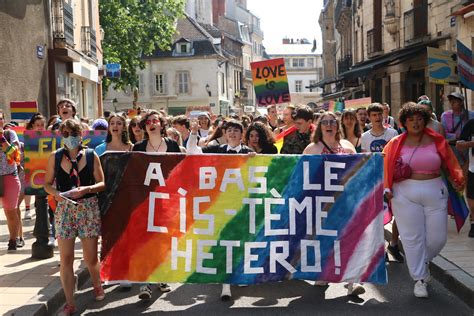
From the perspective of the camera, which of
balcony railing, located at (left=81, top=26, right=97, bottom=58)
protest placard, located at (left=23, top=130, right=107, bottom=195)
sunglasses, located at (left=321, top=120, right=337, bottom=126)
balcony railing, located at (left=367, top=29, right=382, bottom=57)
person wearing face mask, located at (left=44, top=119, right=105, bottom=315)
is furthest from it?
balcony railing, located at (left=367, top=29, right=382, bottom=57)

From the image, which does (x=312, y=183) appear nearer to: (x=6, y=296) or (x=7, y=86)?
(x=6, y=296)

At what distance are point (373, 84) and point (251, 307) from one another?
1040 inches

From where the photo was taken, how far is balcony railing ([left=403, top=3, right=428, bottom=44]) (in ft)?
75.8

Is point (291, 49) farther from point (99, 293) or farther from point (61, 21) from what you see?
point (99, 293)

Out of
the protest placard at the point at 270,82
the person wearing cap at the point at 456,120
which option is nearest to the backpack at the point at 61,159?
the person wearing cap at the point at 456,120

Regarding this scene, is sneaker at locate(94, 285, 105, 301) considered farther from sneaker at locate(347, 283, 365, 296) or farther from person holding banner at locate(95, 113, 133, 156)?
sneaker at locate(347, 283, 365, 296)

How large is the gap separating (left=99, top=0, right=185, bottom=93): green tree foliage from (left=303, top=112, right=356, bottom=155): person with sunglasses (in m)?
31.4

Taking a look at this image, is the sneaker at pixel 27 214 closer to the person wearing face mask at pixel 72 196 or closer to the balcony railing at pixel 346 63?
the person wearing face mask at pixel 72 196

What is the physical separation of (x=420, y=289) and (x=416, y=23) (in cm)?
1843

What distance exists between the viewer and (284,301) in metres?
6.86

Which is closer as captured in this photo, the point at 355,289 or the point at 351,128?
the point at 355,289

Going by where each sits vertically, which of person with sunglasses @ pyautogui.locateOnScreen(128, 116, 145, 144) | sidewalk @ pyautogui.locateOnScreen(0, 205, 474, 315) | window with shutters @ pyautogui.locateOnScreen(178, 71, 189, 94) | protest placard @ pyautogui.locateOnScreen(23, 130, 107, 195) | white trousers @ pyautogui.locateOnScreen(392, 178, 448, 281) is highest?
window with shutters @ pyautogui.locateOnScreen(178, 71, 189, 94)

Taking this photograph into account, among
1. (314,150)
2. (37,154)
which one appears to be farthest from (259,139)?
(37,154)

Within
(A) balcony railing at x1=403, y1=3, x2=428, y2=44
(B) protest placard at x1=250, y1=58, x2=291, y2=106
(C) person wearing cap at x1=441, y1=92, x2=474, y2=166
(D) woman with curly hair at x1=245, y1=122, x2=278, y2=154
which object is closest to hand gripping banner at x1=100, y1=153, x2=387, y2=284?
(D) woman with curly hair at x1=245, y1=122, x2=278, y2=154
